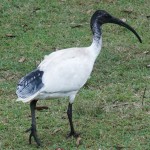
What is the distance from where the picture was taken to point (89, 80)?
31.2 ft

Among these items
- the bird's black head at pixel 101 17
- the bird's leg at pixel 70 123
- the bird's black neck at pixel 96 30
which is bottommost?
the bird's leg at pixel 70 123

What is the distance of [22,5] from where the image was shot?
1325 cm

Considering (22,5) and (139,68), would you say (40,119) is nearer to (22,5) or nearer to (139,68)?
(139,68)

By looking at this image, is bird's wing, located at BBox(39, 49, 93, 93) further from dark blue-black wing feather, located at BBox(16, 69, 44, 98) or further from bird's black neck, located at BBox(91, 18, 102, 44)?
bird's black neck, located at BBox(91, 18, 102, 44)

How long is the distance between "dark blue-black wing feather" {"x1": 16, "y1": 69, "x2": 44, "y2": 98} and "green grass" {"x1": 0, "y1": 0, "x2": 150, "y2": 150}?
0.67 m

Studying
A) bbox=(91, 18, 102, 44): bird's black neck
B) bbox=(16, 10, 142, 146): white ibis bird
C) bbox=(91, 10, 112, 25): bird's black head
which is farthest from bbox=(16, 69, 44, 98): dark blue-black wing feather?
bbox=(91, 10, 112, 25): bird's black head

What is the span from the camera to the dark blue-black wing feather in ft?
22.7

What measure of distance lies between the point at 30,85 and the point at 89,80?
2.61 metres

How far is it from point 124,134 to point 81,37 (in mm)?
4332

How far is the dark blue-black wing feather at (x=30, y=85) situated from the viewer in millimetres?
6926

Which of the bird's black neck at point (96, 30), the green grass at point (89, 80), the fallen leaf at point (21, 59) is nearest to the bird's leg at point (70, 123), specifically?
the green grass at point (89, 80)

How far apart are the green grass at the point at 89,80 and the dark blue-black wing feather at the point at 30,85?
26.5 inches

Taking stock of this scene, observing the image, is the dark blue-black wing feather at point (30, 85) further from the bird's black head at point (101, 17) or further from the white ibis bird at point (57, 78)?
the bird's black head at point (101, 17)

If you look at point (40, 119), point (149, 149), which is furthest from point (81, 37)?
point (149, 149)
